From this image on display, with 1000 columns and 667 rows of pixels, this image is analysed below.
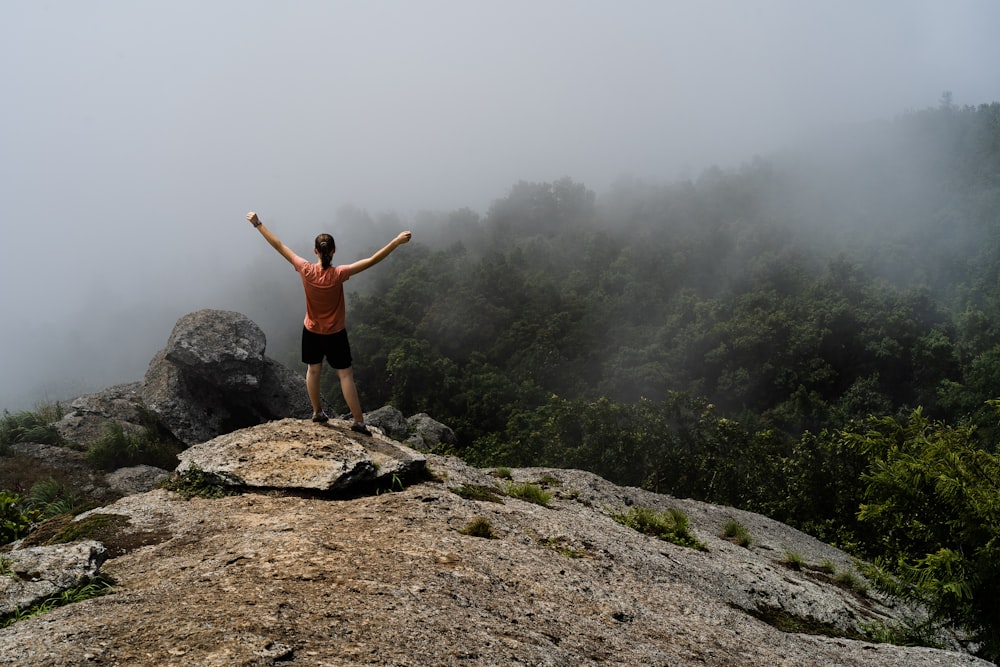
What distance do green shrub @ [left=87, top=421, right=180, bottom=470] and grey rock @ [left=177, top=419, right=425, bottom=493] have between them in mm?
12485

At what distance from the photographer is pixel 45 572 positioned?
461cm

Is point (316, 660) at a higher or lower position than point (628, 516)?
higher

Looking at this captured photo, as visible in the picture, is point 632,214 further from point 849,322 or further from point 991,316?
point 991,316

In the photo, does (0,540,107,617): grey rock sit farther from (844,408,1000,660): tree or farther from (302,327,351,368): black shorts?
(844,408,1000,660): tree

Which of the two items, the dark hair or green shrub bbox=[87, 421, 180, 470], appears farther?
green shrub bbox=[87, 421, 180, 470]

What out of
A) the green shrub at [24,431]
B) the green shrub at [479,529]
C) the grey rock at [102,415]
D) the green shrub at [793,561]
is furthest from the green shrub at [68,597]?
the green shrub at [24,431]

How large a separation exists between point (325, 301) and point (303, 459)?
1.70 metres

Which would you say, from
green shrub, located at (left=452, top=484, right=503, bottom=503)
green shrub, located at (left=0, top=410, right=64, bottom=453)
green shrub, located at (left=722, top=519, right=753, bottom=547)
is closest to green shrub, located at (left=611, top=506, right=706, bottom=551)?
green shrub, located at (left=722, top=519, right=753, bottom=547)

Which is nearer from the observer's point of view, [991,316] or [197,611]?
[197,611]

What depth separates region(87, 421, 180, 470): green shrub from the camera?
18.9 meters

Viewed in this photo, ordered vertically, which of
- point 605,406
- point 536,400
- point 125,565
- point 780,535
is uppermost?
point 125,565

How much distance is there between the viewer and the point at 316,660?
3.51 m

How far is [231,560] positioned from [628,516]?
5.77 meters

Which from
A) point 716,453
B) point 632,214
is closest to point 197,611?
point 716,453
